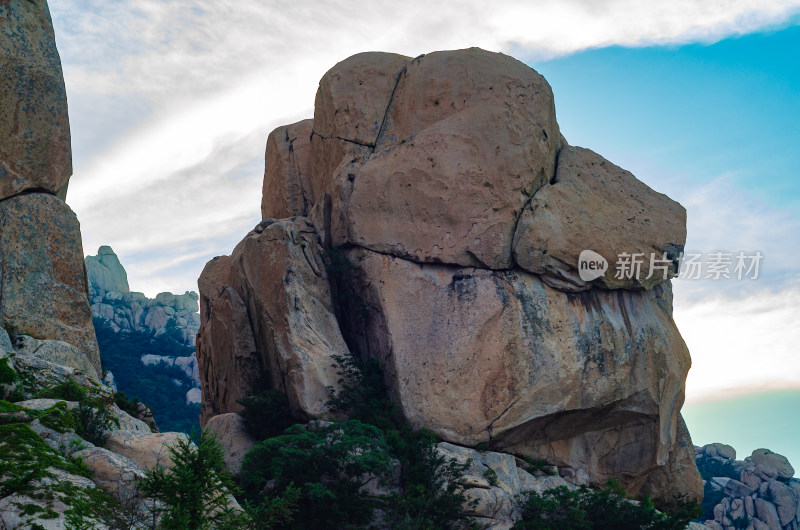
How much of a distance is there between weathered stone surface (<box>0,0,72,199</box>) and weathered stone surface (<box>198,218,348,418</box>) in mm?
7534

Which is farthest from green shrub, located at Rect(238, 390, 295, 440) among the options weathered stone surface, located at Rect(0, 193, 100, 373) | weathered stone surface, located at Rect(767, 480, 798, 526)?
weathered stone surface, located at Rect(767, 480, 798, 526)

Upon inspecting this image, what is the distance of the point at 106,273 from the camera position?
3157 inches

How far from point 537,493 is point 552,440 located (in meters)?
3.60

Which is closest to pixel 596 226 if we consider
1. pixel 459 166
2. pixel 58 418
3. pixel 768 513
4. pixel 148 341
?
pixel 459 166

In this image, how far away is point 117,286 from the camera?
80.9m

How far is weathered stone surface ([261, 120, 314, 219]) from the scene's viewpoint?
3559 cm

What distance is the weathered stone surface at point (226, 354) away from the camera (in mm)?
29766

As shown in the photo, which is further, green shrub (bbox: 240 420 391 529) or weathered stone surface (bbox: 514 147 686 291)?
weathered stone surface (bbox: 514 147 686 291)

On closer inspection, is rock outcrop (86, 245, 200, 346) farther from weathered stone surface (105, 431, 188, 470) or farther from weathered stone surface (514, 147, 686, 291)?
weathered stone surface (105, 431, 188, 470)

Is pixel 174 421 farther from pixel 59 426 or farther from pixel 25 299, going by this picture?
pixel 59 426

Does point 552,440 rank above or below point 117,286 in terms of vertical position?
below

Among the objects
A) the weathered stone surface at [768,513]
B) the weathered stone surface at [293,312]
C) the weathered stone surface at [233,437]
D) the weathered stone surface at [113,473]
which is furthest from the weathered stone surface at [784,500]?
the weathered stone surface at [113,473]

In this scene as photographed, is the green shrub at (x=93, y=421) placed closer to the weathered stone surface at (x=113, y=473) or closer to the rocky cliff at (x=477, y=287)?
the weathered stone surface at (x=113, y=473)

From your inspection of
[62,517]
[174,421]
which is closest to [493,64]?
[62,517]
